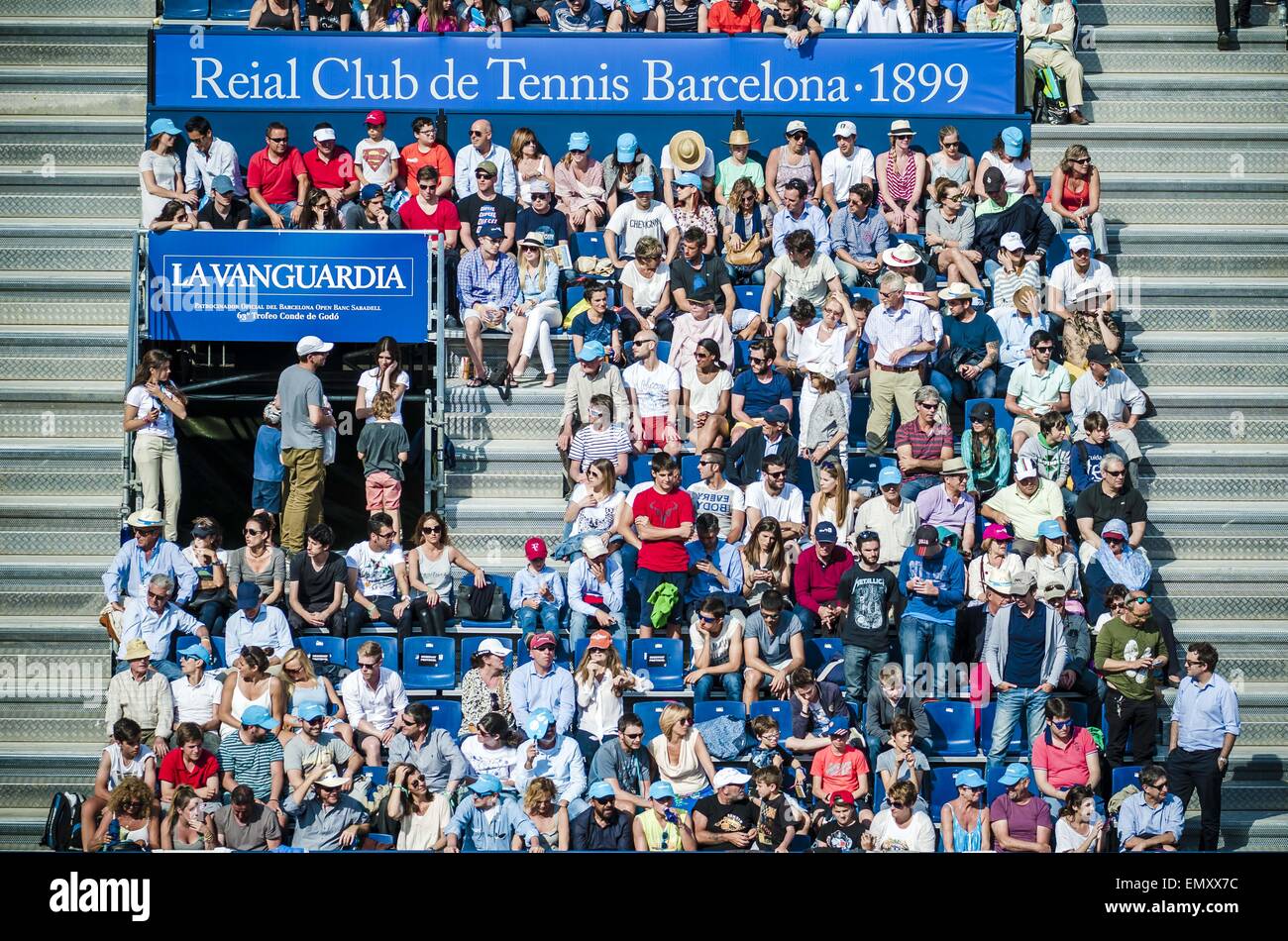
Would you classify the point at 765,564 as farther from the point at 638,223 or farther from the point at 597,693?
the point at 638,223

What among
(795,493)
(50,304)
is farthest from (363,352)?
(795,493)

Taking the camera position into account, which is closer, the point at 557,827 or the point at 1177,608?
the point at 557,827

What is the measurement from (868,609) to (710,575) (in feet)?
3.99

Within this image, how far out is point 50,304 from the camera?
667 inches

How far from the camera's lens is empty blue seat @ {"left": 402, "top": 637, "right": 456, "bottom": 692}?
14.0 m

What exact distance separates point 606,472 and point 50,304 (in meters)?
5.53

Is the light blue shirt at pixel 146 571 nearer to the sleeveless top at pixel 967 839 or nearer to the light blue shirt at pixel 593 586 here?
the light blue shirt at pixel 593 586

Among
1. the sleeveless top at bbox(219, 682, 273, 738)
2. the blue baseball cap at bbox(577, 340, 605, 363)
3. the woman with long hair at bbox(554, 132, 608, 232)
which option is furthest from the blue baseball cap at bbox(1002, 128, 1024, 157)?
the sleeveless top at bbox(219, 682, 273, 738)

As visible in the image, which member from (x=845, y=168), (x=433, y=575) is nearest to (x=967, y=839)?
(x=433, y=575)

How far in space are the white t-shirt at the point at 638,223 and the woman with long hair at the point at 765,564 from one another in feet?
11.7

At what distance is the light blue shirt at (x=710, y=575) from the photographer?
560 inches

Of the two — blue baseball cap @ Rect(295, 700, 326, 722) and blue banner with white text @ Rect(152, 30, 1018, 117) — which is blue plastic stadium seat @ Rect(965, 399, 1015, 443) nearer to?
blue banner with white text @ Rect(152, 30, 1018, 117)
